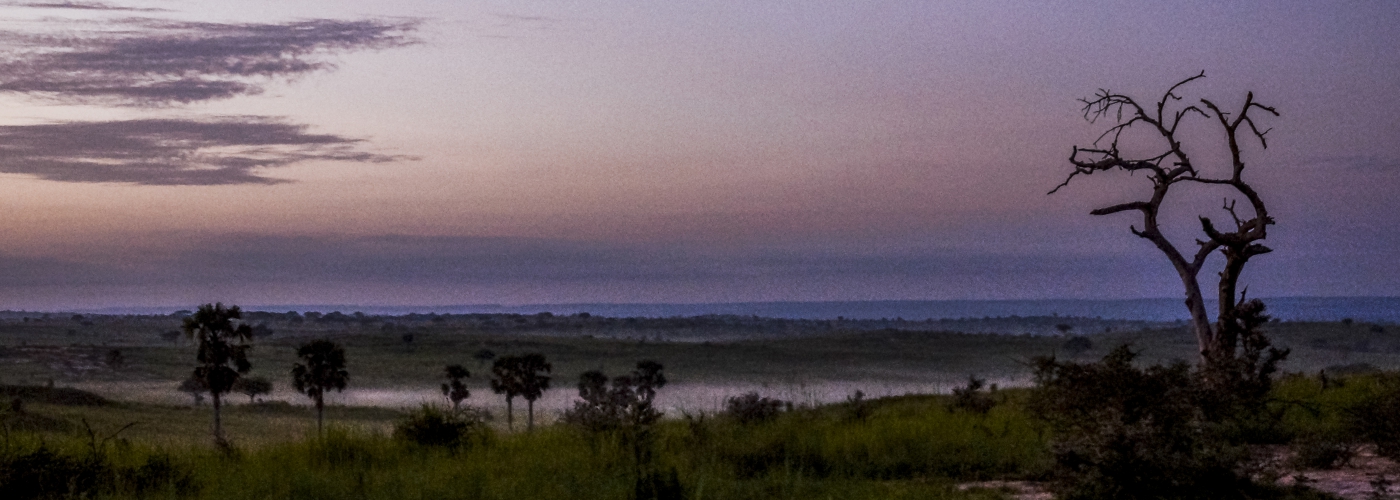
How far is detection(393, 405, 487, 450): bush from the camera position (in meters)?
14.8

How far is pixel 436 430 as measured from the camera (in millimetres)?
14906

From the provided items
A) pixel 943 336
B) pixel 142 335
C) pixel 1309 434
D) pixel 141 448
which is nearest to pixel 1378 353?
pixel 943 336

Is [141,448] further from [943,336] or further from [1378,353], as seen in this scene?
[943,336]

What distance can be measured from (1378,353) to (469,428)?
120409mm

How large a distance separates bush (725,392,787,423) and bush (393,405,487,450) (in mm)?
3785

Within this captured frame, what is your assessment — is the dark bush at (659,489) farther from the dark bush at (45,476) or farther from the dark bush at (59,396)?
the dark bush at (59,396)

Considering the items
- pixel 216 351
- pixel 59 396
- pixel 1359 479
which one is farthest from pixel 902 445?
pixel 59 396

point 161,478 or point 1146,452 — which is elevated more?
point 1146,452

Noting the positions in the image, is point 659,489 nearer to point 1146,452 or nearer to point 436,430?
point 1146,452

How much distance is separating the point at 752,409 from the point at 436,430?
473 centimetres

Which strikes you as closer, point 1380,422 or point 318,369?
point 1380,422

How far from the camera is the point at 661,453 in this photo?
13406 millimetres

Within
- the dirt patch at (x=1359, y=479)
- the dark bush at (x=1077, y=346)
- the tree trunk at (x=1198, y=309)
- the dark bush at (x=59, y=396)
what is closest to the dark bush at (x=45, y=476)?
the dirt patch at (x=1359, y=479)

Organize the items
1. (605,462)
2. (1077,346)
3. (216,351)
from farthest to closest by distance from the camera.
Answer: (1077,346)
(216,351)
(605,462)
